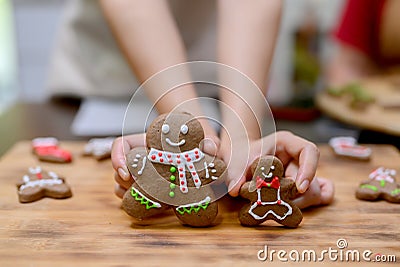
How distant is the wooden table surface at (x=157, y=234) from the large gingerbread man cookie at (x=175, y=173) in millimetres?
27

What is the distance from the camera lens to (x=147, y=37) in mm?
862

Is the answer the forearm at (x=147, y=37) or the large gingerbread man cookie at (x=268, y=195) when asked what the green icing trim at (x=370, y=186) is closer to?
the large gingerbread man cookie at (x=268, y=195)

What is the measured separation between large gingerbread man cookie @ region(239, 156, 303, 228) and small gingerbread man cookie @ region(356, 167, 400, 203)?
0.15m

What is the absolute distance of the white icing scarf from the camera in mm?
690

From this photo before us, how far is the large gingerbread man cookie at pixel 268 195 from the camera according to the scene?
0.71 m

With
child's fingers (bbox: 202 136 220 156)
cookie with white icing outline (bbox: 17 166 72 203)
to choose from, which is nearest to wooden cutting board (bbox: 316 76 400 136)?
child's fingers (bbox: 202 136 220 156)

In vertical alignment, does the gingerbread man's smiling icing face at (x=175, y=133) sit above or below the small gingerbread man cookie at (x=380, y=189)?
above

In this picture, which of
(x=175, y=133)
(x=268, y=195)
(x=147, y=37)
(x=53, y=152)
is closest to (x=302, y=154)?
(x=268, y=195)

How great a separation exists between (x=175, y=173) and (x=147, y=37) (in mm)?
261

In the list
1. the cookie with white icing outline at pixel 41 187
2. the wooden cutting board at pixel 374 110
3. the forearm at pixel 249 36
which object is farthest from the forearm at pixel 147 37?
the wooden cutting board at pixel 374 110

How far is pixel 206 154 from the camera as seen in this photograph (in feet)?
2.32

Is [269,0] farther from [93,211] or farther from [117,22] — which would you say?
[93,211]

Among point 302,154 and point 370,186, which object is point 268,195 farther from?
point 370,186

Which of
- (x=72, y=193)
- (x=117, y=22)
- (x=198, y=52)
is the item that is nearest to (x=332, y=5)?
(x=198, y=52)
